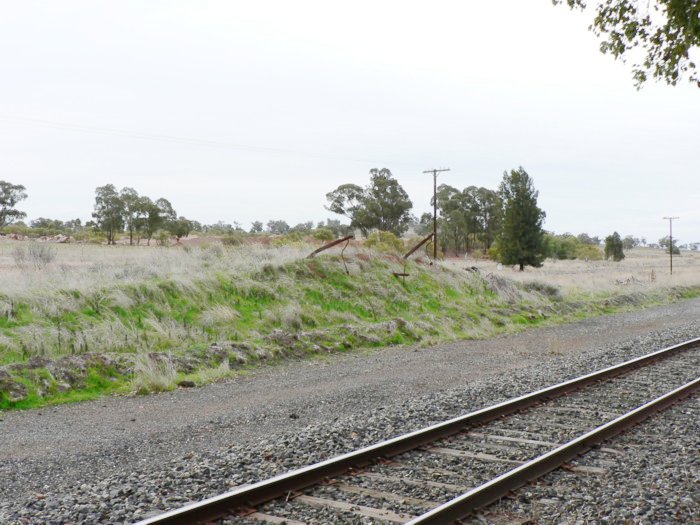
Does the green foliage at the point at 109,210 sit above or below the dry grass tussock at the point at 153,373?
above

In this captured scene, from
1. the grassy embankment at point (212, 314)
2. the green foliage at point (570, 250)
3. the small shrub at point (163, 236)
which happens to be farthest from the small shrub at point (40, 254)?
the green foliage at point (570, 250)

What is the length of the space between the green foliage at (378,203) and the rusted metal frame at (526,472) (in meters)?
54.3

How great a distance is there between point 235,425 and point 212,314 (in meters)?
7.58

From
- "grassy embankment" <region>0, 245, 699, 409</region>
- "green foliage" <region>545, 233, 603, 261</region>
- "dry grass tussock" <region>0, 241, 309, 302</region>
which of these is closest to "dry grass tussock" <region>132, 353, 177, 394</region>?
"grassy embankment" <region>0, 245, 699, 409</region>

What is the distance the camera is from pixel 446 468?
21.3ft

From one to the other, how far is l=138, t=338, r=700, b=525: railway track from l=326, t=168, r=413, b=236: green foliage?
175 feet

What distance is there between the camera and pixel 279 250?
24.3m

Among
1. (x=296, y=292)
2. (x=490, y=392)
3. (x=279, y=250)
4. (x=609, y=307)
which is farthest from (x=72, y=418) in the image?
(x=609, y=307)

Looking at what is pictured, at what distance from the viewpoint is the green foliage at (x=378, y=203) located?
206 ft

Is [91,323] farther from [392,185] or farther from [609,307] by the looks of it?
[392,185]

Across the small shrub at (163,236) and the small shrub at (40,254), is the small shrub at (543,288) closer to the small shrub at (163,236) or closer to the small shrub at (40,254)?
the small shrub at (40,254)

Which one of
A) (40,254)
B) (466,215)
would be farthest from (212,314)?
(466,215)

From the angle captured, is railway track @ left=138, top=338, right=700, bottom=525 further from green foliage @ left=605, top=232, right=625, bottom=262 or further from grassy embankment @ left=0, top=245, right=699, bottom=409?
green foliage @ left=605, top=232, right=625, bottom=262

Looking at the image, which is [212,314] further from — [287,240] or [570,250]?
[570,250]
